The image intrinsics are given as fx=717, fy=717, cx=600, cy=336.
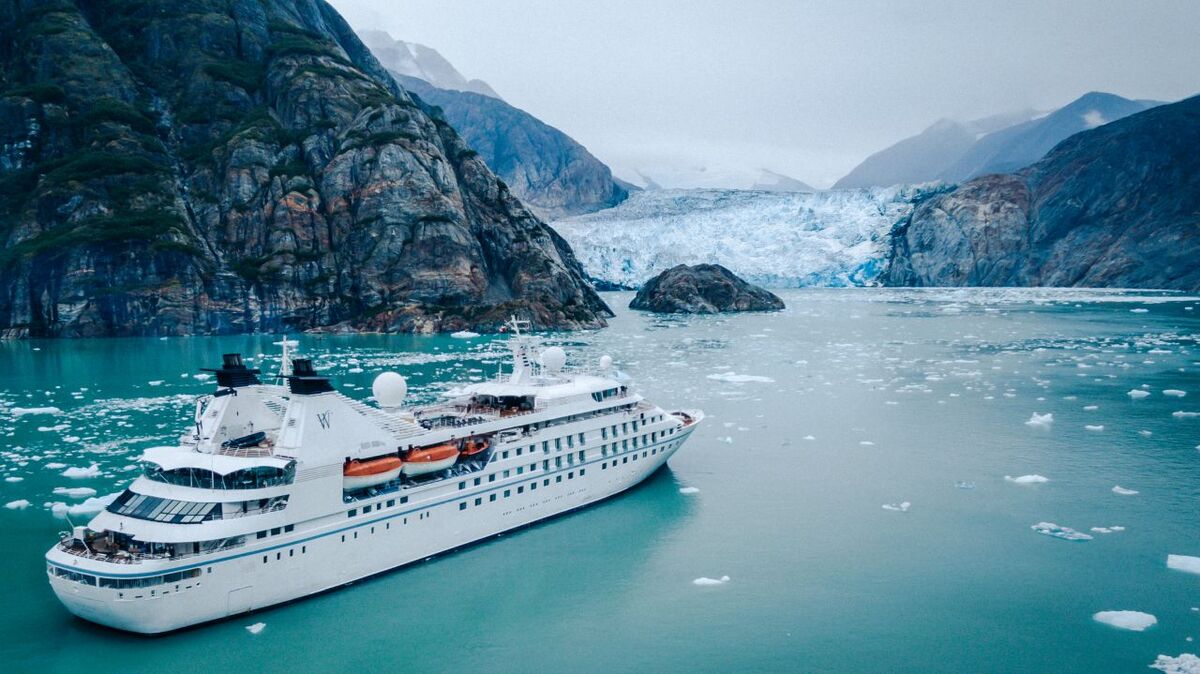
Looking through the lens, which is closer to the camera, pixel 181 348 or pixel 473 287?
pixel 181 348

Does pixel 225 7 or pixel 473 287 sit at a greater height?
pixel 225 7

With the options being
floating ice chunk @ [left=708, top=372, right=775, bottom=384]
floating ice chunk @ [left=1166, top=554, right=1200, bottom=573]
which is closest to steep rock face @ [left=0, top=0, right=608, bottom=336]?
floating ice chunk @ [left=708, top=372, right=775, bottom=384]

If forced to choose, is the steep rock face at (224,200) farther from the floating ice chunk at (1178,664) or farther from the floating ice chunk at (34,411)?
the floating ice chunk at (1178,664)

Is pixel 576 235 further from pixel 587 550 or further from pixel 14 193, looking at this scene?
pixel 587 550

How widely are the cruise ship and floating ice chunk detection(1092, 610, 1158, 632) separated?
13687mm

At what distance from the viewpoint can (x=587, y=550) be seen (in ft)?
67.7

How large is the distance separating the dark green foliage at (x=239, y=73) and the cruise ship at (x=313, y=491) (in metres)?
94.4

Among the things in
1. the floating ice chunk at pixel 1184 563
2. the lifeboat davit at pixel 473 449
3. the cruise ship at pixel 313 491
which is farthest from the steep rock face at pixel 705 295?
the floating ice chunk at pixel 1184 563

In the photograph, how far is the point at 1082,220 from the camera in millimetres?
140875

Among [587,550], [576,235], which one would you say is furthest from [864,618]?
[576,235]

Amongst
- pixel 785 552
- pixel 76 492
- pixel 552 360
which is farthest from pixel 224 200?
pixel 785 552

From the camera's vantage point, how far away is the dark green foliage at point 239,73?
9762cm

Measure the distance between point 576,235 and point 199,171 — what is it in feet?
246

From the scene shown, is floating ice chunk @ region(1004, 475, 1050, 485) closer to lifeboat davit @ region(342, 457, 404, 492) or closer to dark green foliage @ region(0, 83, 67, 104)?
lifeboat davit @ region(342, 457, 404, 492)
